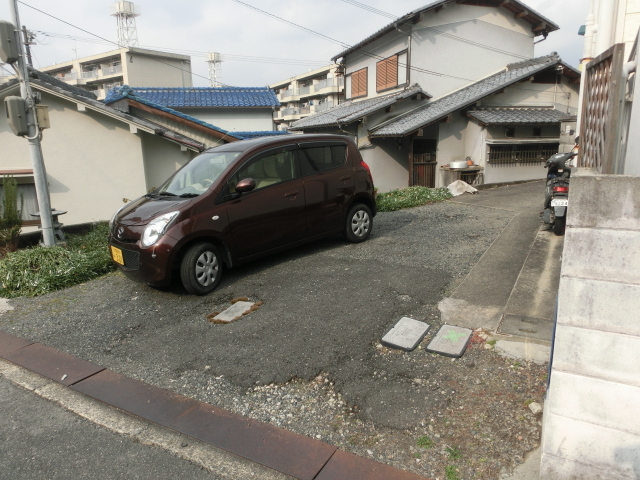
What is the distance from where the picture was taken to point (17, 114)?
623cm

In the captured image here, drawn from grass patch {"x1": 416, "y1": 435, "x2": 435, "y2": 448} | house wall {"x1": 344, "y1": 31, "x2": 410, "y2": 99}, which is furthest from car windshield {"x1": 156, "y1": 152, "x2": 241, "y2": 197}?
house wall {"x1": 344, "y1": 31, "x2": 410, "y2": 99}

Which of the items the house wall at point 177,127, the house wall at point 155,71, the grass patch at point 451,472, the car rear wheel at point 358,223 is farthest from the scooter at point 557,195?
the house wall at point 155,71

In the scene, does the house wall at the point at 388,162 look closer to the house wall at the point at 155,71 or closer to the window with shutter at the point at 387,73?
the window with shutter at the point at 387,73

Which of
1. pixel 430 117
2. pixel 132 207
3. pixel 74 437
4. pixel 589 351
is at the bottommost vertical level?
pixel 74 437

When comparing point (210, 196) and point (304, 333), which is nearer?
point (304, 333)

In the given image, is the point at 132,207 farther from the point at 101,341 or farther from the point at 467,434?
the point at 467,434

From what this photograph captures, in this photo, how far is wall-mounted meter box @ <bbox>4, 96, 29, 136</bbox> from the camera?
6.18 metres

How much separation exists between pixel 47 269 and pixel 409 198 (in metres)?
9.14

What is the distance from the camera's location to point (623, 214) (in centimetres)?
201

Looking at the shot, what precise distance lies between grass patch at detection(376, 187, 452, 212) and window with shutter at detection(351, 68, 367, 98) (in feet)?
31.0

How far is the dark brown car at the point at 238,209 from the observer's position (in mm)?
5059

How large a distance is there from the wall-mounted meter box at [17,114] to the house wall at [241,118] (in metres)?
14.3

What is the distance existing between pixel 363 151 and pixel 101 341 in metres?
13.6

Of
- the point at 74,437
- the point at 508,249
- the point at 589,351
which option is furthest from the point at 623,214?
the point at 508,249
